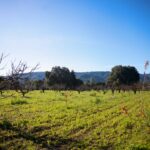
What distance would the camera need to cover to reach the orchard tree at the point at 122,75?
106375 mm

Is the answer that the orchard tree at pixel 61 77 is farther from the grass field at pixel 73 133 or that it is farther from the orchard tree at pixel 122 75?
the grass field at pixel 73 133

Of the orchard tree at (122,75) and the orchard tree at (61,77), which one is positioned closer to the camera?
the orchard tree at (61,77)

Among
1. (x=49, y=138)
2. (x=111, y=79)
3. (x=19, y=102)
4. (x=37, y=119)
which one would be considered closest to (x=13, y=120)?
(x=37, y=119)

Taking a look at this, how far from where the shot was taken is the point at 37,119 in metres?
19.2

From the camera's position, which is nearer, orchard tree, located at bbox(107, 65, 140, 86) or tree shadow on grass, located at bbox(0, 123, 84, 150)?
tree shadow on grass, located at bbox(0, 123, 84, 150)

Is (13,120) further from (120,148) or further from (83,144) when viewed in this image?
(120,148)

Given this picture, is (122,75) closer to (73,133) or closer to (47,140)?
(73,133)

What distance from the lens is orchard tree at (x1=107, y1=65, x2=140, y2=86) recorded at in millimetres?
106375

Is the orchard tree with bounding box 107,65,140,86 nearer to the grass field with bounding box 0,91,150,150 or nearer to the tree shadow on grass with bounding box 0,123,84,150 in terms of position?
the grass field with bounding box 0,91,150,150

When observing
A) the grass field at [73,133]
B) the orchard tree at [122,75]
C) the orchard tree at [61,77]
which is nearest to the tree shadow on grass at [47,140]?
the grass field at [73,133]

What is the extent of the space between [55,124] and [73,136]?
3242mm

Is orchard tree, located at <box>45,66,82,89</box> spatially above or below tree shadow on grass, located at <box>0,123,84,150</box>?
above

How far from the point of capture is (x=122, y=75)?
10725cm

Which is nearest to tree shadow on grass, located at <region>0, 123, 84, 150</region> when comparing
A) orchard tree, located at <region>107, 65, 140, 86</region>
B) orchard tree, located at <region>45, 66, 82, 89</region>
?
orchard tree, located at <region>45, 66, 82, 89</region>
